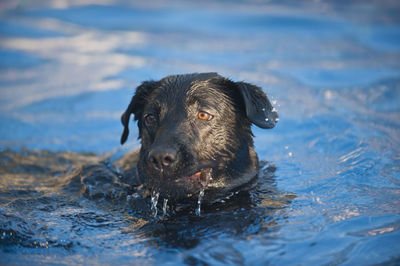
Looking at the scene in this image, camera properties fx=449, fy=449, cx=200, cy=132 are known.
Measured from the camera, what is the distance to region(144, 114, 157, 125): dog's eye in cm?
522

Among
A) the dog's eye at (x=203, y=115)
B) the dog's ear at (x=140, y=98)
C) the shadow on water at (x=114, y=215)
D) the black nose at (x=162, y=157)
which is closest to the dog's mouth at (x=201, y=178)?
the shadow on water at (x=114, y=215)

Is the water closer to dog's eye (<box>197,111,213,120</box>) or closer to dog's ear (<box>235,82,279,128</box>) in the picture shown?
dog's ear (<box>235,82,279,128</box>)

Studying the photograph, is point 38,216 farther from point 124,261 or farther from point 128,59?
point 128,59

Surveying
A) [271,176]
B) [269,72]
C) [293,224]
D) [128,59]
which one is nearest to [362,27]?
[269,72]

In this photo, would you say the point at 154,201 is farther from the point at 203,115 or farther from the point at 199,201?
the point at 203,115

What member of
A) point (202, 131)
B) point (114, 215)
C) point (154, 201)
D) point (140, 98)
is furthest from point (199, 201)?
point (140, 98)

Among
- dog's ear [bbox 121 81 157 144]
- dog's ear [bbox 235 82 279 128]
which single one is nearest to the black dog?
dog's ear [bbox 235 82 279 128]

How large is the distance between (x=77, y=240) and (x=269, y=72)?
8377mm

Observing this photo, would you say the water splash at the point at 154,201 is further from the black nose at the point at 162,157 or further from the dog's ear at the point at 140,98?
the dog's ear at the point at 140,98

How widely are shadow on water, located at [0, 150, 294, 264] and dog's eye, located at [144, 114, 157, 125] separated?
82 cm

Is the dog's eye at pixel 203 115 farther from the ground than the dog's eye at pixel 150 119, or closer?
farther from the ground

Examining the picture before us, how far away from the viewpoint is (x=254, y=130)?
884 centimetres

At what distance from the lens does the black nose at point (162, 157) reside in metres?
4.32

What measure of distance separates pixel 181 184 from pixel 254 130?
4.42 m
